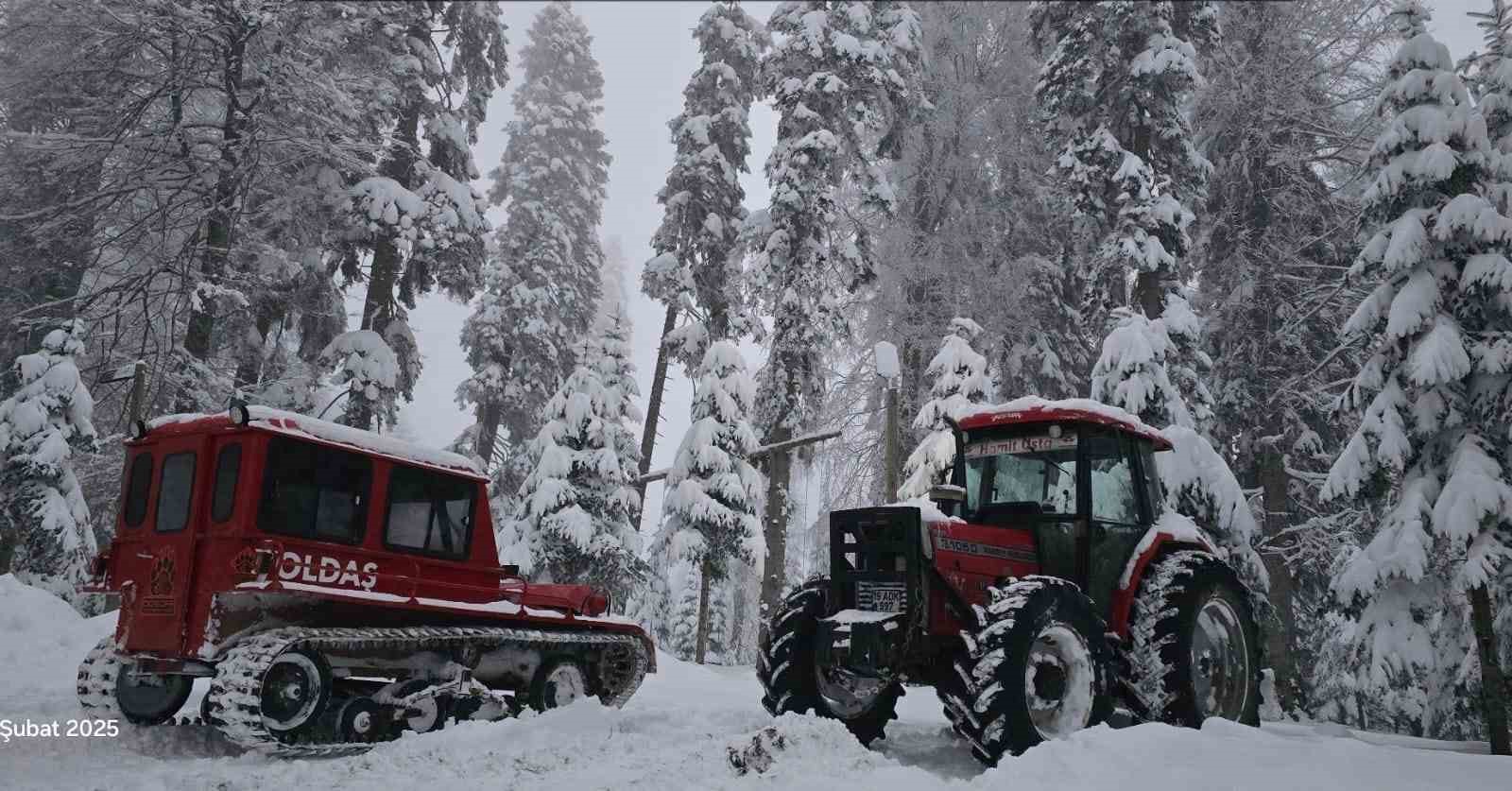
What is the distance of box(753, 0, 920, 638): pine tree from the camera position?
20.1 meters

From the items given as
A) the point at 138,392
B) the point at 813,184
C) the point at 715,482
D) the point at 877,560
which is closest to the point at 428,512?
the point at 877,560

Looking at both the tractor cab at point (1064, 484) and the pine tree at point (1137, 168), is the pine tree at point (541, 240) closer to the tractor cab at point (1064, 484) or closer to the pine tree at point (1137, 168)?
the pine tree at point (1137, 168)

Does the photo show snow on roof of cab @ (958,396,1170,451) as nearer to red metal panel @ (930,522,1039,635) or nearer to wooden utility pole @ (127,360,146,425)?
red metal panel @ (930,522,1039,635)

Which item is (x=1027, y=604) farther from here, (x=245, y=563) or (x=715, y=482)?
(x=715, y=482)

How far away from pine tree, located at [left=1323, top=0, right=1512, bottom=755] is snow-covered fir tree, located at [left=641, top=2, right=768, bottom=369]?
14.1 meters

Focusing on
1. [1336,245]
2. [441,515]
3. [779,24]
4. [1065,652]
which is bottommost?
[1065,652]

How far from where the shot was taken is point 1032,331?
2253 cm

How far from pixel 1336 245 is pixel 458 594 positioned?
61.8ft

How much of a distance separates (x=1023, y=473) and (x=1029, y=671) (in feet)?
6.98

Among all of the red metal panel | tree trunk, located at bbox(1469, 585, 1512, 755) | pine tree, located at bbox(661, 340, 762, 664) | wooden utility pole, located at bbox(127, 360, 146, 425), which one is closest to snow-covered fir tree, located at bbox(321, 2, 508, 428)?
wooden utility pole, located at bbox(127, 360, 146, 425)

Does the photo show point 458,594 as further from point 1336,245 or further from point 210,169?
point 1336,245

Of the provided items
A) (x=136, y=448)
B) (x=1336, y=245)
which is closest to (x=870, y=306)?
(x=1336, y=245)

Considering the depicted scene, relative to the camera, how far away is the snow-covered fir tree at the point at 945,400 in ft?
61.0

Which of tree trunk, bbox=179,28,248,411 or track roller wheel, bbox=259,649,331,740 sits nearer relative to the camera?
track roller wheel, bbox=259,649,331,740
